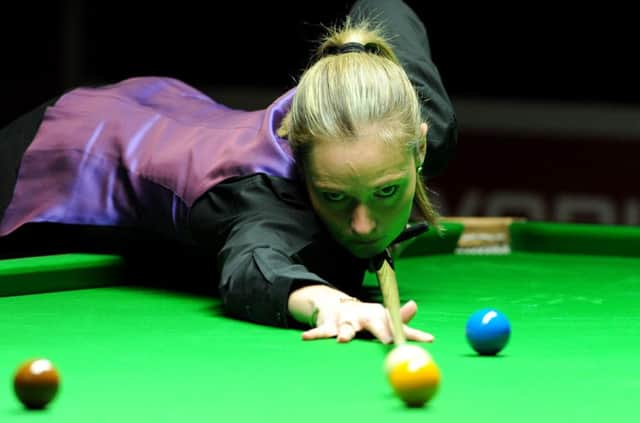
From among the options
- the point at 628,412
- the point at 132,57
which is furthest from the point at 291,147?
the point at 132,57

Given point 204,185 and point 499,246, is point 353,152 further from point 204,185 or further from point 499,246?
point 499,246

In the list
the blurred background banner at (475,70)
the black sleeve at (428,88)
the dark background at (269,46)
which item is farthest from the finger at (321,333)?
the dark background at (269,46)

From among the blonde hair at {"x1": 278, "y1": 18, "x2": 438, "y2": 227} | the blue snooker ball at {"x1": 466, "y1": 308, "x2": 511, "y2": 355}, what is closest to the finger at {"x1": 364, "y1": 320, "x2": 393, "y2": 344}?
the blue snooker ball at {"x1": 466, "y1": 308, "x2": 511, "y2": 355}

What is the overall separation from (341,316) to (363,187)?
34 centimetres

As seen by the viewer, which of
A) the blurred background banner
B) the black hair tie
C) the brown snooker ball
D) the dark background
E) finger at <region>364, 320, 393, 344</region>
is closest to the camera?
the brown snooker ball

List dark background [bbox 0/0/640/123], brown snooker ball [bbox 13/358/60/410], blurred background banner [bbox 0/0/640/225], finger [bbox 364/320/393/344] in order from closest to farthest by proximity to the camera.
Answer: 1. brown snooker ball [bbox 13/358/60/410]
2. finger [bbox 364/320/393/344]
3. blurred background banner [bbox 0/0/640/225]
4. dark background [bbox 0/0/640/123]

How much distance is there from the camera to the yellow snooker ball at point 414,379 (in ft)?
5.81

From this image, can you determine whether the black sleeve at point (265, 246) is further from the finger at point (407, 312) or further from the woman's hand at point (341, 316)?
the finger at point (407, 312)

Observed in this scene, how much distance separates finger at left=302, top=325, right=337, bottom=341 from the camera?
2459 mm

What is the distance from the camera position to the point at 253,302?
270 centimetres

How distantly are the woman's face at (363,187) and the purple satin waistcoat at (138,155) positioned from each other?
0.30 m

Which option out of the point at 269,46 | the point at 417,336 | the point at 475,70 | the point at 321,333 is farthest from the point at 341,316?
the point at 269,46

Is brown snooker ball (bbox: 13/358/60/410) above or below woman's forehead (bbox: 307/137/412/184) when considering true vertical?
below

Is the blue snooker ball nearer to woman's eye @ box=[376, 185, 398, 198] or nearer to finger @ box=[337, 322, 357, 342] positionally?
finger @ box=[337, 322, 357, 342]
